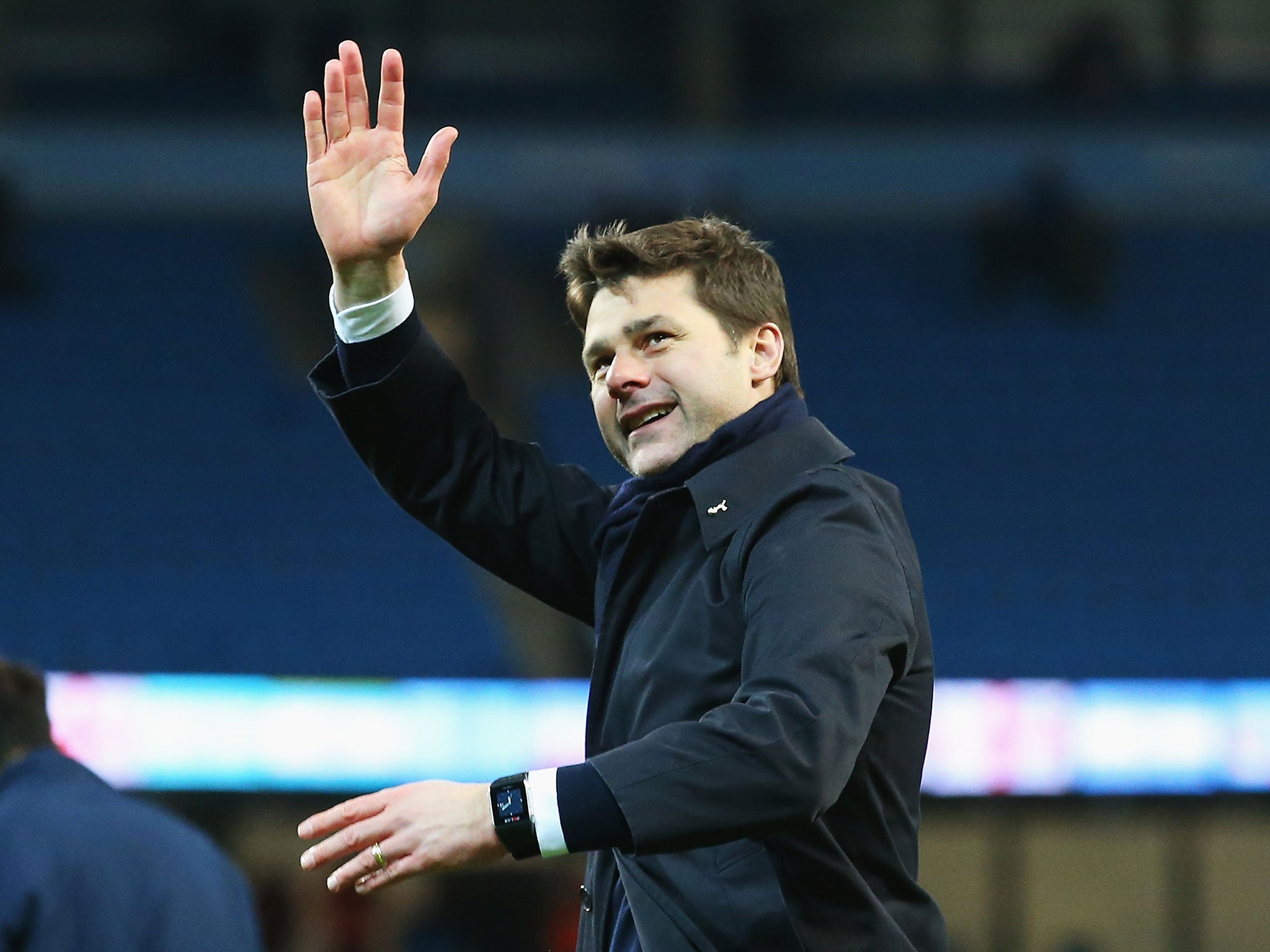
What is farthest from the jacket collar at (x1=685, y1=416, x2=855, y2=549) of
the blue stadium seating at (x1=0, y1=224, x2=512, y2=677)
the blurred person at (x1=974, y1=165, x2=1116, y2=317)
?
the blurred person at (x1=974, y1=165, x2=1116, y2=317)

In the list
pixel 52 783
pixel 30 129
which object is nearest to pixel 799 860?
pixel 52 783

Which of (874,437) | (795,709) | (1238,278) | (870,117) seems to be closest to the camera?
(795,709)

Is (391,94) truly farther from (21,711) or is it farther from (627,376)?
(21,711)

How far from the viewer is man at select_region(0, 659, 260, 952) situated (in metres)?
2.54

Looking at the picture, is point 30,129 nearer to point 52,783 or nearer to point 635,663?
point 52,783

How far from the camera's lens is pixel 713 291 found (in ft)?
6.79

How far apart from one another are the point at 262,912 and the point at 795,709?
7.61 meters

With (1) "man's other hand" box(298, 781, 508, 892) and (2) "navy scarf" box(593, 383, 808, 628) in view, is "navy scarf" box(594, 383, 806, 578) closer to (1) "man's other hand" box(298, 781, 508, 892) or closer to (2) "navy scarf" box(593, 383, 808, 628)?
(2) "navy scarf" box(593, 383, 808, 628)

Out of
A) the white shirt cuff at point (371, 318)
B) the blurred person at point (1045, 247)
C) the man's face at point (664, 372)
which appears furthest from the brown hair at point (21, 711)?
the blurred person at point (1045, 247)

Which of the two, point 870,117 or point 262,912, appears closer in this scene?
point 262,912

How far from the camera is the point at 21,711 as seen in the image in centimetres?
274

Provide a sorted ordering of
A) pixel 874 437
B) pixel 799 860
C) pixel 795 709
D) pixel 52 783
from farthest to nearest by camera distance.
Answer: pixel 874 437, pixel 52 783, pixel 799 860, pixel 795 709

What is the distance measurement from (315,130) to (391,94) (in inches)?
4.6

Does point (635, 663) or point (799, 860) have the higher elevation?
point (635, 663)
